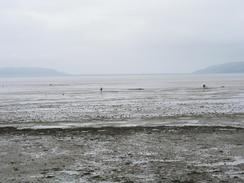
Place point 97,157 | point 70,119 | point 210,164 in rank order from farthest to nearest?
point 70,119 → point 97,157 → point 210,164

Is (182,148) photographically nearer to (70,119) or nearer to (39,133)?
(39,133)

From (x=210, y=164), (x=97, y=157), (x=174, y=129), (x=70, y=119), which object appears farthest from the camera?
(x=70, y=119)

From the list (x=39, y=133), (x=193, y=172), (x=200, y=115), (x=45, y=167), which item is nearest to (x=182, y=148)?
(x=193, y=172)

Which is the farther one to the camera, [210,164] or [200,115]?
[200,115]

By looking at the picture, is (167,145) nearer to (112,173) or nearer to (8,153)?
(112,173)

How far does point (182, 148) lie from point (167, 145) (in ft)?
3.42

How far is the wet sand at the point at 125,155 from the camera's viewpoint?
1233 centimetres

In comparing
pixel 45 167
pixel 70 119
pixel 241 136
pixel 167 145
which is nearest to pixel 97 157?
pixel 45 167

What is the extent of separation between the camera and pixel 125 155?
1602 cm

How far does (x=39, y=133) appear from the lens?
23750 millimetres

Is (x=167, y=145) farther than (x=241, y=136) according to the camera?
No

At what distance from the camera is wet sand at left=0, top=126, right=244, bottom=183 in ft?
40.4

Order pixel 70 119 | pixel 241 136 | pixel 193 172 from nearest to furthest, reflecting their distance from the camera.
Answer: pixel 193 172 → pixel 241 136 → pixel 70 119

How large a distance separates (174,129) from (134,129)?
2.50 metres
